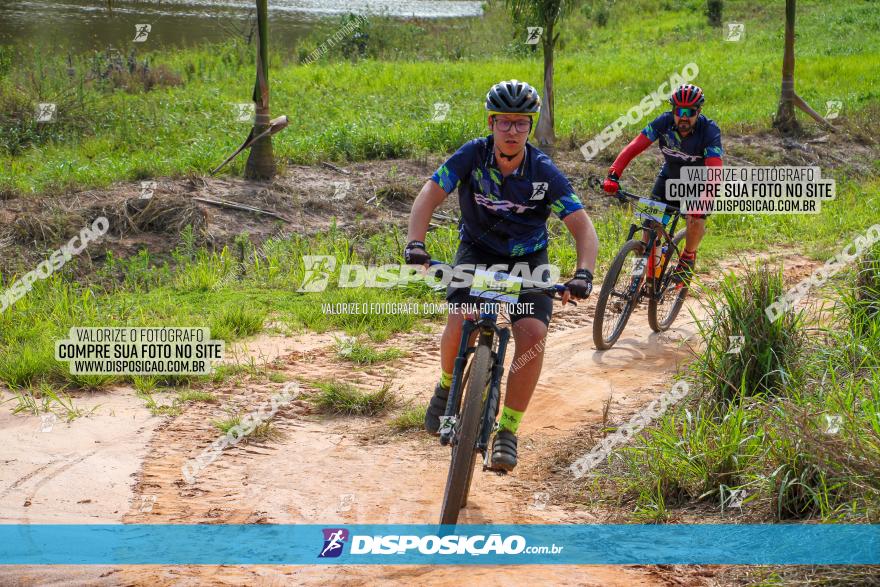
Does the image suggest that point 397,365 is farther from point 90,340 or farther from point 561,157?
point 561,157

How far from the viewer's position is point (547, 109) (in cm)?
1357

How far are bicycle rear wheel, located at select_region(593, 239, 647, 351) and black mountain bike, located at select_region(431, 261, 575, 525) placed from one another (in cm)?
281

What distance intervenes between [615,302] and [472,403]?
3757mm

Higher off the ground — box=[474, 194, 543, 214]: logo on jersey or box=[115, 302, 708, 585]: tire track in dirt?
box=[474, 194, 543, 214]: logo on jersey

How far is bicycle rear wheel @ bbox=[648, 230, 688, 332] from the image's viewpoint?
26.1 feet

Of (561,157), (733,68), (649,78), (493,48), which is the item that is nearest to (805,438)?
(561,157)

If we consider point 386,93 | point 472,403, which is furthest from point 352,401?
point 386,93

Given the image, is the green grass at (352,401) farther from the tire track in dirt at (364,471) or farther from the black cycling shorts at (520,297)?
the black cycling shorts at (520,297)

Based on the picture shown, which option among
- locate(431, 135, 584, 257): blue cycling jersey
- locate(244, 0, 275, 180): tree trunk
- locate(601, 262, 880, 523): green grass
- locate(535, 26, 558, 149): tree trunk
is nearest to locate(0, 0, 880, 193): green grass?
locate(244, 0, 275, 180): tree trunk

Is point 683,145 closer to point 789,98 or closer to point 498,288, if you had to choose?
point 498,288

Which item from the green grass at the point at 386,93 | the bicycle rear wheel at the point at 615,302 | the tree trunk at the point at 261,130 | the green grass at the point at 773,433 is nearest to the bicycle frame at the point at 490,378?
the green grass at the point at 773,433

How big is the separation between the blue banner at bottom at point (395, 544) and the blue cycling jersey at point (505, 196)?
1.62 meters

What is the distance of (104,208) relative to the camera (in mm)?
10180

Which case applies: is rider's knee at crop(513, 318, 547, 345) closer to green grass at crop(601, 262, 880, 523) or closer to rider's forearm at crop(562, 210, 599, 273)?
rider's forearm at crop(562, 210, 599, 273)
